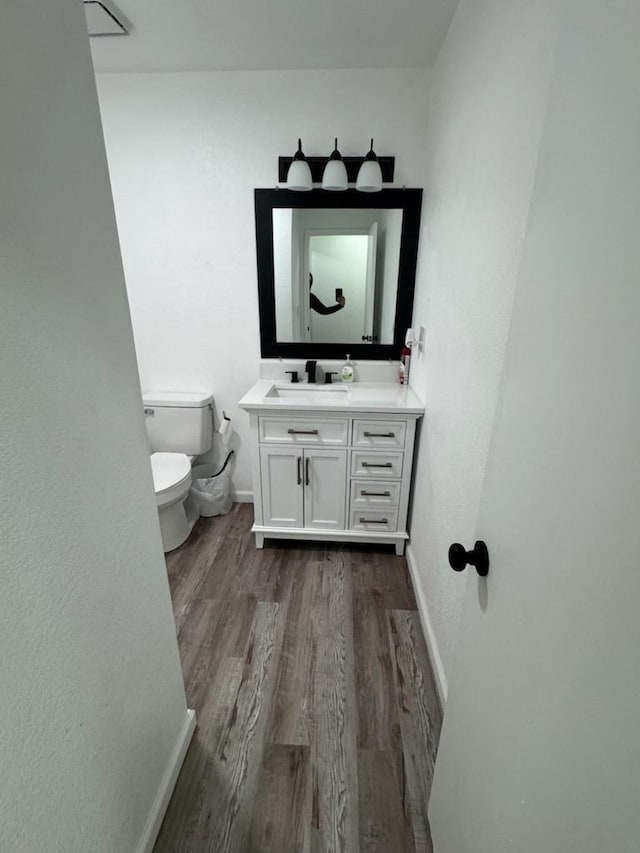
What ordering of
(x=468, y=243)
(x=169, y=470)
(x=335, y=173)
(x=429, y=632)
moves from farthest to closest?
(x=169, y=470) → (x=335, y=173) → (x=429, y=632) → (x=468, y=243)

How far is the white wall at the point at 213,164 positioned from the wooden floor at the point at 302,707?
1318 millimetres

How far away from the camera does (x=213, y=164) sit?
203 centimetres

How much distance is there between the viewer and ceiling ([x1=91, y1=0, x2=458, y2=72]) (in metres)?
1.44

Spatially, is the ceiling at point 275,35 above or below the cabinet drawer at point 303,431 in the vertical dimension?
above

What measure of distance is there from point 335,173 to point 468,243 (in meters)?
0.97

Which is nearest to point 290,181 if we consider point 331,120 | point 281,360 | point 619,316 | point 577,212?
point 331,120

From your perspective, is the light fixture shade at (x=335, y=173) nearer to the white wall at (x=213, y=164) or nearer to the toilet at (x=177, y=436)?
the white wall at (x=213, y=164)

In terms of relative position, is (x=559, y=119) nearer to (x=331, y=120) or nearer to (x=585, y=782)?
(x=585, y=782)

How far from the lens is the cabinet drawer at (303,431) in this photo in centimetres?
191

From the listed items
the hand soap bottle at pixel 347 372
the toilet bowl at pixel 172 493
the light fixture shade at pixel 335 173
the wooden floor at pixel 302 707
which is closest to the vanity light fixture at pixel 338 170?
the light fixture shade at pixel 335 173

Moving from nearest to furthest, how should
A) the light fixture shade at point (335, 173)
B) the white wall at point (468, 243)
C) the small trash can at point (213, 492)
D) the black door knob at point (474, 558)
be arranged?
the black door knob at point (474, 558)
the white wall at point (468, 243)
the light fixture shade at point (335, 173)
the small trash can at point (213, 492)

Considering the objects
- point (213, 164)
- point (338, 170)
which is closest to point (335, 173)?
point (338, 170)

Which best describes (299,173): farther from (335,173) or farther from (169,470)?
(169,470)

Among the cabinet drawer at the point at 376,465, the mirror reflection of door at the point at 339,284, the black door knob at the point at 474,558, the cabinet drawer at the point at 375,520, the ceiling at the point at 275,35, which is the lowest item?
the cabinet drawer at the point at 375,520
